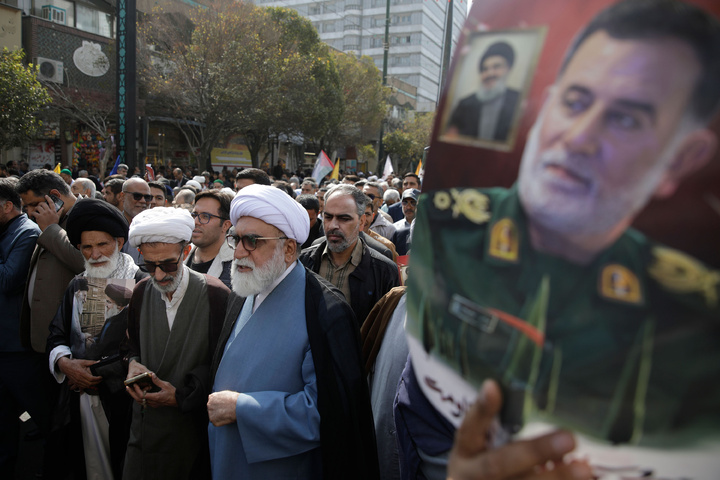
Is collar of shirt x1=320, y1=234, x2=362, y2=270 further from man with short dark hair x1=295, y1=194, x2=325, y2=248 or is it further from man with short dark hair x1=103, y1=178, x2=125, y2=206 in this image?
man with short dark hair x1=103, y1=178, x2=125, y2=206

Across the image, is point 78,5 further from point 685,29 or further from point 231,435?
point 685,29

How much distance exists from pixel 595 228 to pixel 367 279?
9.96 feet

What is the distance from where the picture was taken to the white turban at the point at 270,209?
2275mm

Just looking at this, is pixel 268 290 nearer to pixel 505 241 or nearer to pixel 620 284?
pixel 505 241

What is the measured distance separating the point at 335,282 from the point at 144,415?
1540 millimetres

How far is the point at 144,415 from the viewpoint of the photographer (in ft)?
7.85

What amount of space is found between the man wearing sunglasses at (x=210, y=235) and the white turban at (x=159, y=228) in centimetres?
78

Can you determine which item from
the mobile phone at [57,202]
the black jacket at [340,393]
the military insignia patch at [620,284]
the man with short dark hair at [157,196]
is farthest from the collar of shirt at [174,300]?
the man with short dark hair at [157,196]

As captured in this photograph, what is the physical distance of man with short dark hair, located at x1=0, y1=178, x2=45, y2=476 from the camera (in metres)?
3.37

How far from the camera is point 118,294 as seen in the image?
284 cm

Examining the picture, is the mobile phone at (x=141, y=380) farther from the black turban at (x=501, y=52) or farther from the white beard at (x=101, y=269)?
the black turban at (x=501, y=52)

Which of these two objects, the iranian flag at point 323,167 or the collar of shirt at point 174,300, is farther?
the iranian flag at point 323,167

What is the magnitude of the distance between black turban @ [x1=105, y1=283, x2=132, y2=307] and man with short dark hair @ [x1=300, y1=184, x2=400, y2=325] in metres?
1.26

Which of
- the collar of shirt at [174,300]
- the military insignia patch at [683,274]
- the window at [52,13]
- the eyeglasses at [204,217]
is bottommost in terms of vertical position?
the collar of shirt at [174,300]
